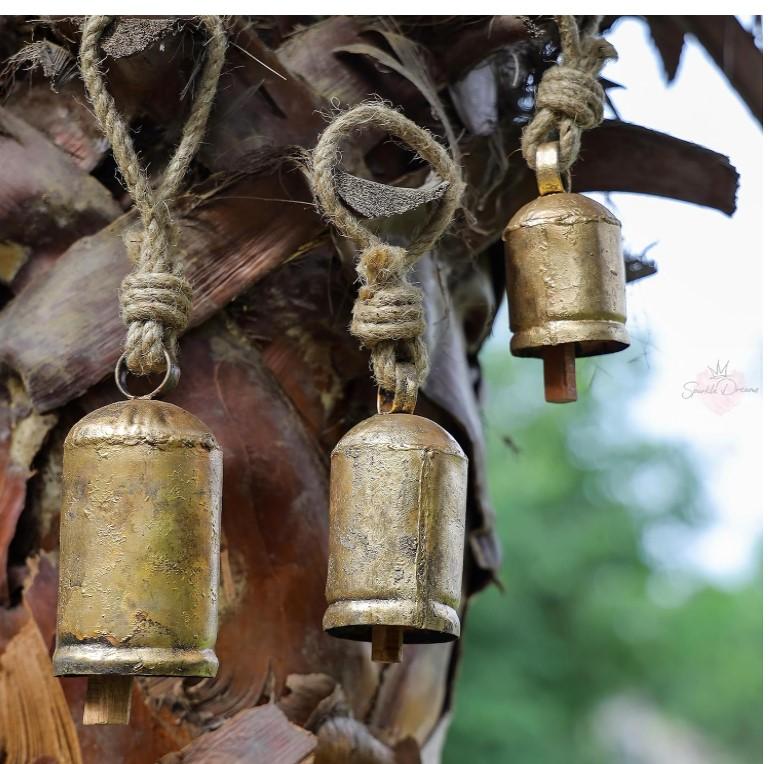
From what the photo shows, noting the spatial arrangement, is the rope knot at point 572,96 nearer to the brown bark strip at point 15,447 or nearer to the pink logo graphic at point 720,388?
the pink logo graphic at point 720,388

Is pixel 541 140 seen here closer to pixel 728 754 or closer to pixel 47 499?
pixel 47 499

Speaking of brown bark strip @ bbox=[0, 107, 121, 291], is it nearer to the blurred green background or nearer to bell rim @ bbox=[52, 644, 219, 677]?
bell rim @ bbox=[52, 644, 219, 677]

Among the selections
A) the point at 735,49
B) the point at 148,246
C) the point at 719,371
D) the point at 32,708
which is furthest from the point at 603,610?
the point at 148,246

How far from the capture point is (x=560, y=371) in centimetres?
130

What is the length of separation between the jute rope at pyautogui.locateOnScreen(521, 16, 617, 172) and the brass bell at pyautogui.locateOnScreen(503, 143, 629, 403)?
20mm

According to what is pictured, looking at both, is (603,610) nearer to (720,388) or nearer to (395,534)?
(720,388)

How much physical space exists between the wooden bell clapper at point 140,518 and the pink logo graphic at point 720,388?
0.57 m

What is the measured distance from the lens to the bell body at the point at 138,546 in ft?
3.51

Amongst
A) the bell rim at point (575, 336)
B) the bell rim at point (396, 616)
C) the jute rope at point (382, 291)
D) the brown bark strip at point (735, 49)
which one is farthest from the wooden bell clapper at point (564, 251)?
the brown bark strip at point (735, 49)

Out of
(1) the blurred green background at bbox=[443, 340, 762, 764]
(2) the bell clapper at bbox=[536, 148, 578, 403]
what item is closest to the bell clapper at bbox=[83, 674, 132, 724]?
(2) the bell clapper at bbox=[536, 148, 578, 403]

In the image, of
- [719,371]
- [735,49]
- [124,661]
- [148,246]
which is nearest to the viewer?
[124,661]

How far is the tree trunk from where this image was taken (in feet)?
4.19

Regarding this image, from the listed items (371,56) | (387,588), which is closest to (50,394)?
(387,588)

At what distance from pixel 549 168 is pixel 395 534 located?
1.51 ft
